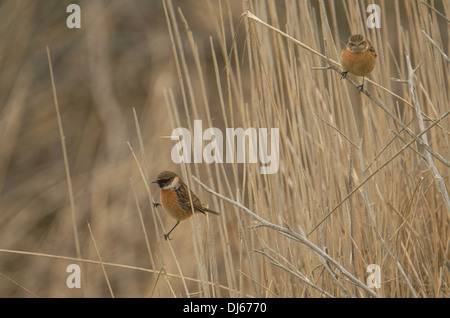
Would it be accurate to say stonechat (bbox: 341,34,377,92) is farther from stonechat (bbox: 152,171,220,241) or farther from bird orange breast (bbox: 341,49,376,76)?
stonechat (bbox: 152,171,220,241)

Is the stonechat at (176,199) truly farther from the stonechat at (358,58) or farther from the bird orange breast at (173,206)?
the stonechat at (358,58)

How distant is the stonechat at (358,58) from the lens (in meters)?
1.43

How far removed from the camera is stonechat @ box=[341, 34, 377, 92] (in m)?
1.43

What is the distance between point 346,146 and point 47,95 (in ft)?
13.0

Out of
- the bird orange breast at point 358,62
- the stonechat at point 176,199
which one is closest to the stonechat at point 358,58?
the bird orange breast at point 358,62

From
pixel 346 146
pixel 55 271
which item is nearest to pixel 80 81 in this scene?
pixel 55 271

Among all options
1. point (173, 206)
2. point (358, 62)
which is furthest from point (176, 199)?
point (358, 62)

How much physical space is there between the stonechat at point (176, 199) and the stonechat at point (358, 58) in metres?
0.46

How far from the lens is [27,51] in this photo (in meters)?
5.19

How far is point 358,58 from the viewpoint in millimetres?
1442

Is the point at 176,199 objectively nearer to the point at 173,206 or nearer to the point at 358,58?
the point at 173,206

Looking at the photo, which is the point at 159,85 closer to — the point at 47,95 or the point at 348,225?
the point at 47,95

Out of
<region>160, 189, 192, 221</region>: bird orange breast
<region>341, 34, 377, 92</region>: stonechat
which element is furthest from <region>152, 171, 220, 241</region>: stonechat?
<region>341, 34, 377, 92</region>: stonechat

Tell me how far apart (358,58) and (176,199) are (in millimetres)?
535
